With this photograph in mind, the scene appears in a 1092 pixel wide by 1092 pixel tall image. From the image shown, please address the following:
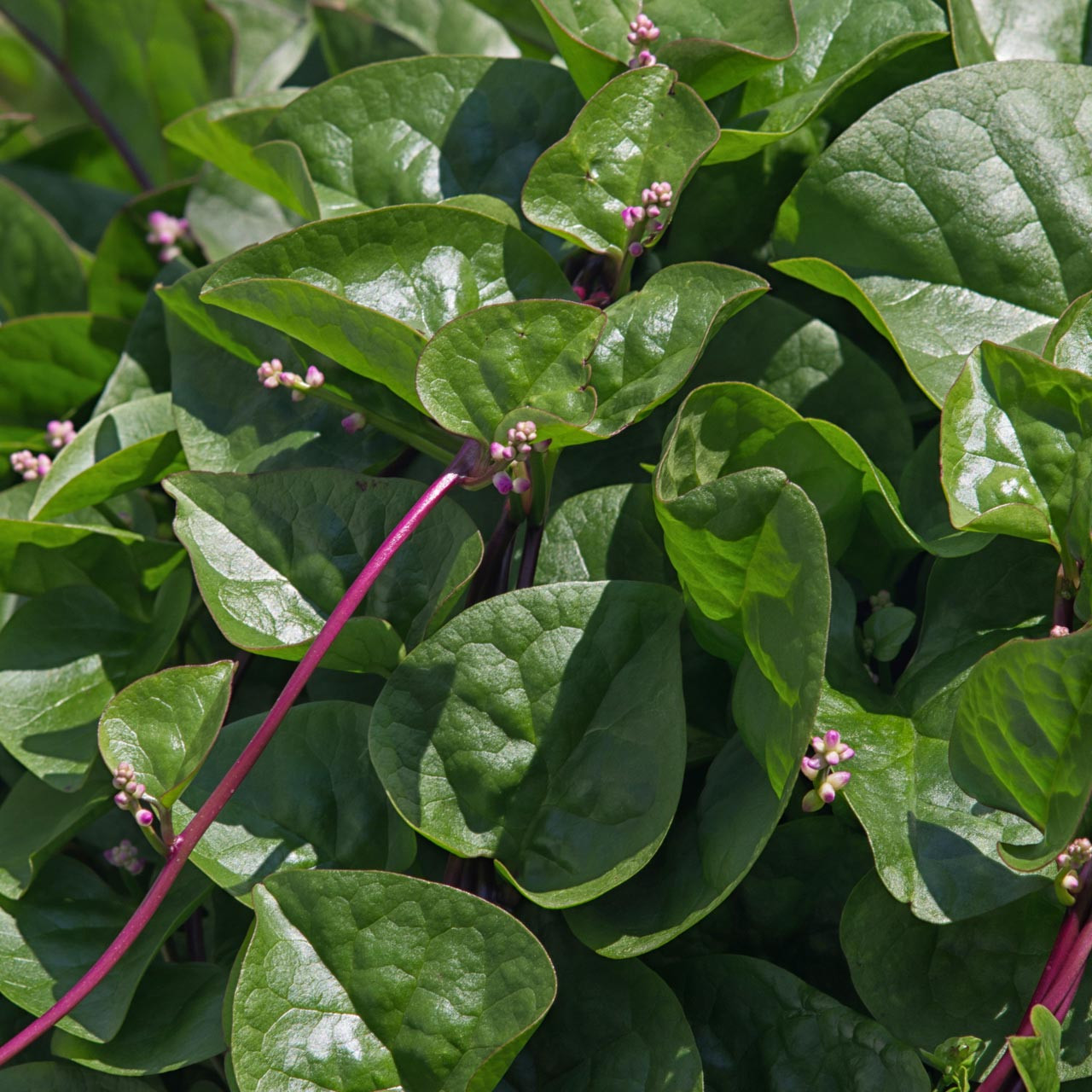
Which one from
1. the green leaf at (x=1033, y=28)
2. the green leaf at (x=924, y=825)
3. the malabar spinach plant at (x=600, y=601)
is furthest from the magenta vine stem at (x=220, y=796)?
the green leaf at (x=1033, y=28)

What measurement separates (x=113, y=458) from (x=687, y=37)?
41 cm

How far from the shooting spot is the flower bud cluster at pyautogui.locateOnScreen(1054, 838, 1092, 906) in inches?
18.5

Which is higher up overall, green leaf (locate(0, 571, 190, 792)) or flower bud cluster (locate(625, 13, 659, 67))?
flower bud cluster (locate(625, 13, 659, 67))

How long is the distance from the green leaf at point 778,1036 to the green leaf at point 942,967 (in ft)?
0.05

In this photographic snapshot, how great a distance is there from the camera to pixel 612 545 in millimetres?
615

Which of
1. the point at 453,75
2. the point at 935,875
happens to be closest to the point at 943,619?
the point at 935,875

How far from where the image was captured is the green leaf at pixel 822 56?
0.64m

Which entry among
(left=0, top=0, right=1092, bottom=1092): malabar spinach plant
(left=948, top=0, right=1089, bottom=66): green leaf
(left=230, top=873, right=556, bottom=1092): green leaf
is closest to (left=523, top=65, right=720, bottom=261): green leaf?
(left=0, top=0, right=1092, bottom=1092): malabar spinach plant

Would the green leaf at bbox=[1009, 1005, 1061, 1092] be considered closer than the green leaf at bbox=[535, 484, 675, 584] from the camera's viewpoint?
Yes

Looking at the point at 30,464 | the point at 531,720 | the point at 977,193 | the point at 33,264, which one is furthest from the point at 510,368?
the point at 33,264

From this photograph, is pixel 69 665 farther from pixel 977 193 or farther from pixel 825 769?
pixel 977 193

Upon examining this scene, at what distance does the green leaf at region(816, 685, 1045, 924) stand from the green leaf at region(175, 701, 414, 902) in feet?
0.72

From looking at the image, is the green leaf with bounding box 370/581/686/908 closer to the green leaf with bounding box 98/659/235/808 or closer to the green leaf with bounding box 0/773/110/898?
the green leaf with bounding box 98/659/235/808

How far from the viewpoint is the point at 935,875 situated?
51 centimetres
